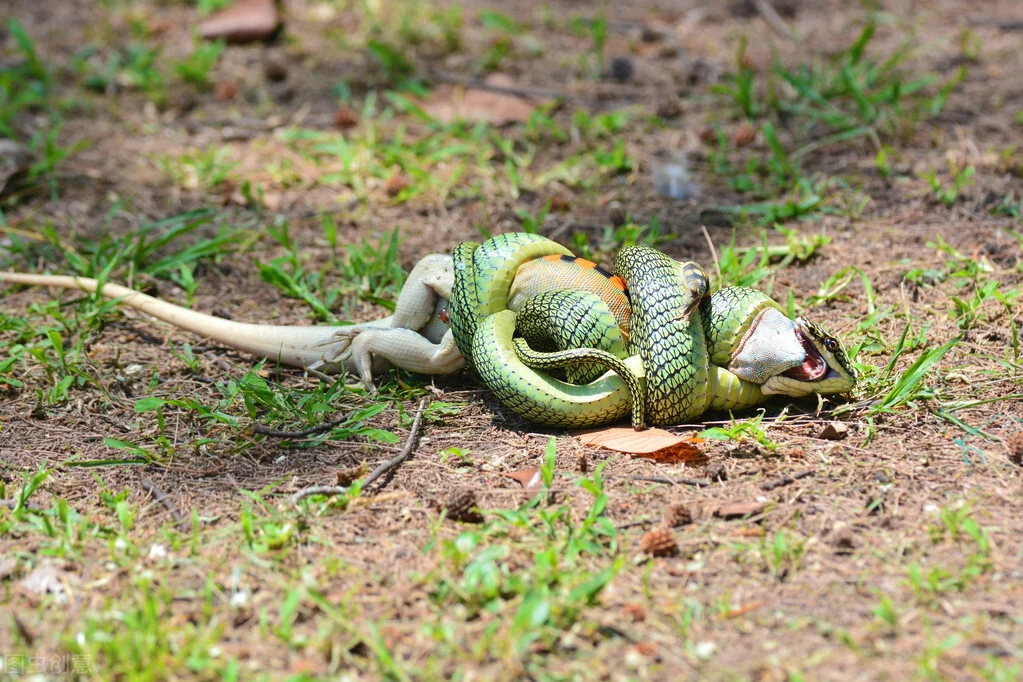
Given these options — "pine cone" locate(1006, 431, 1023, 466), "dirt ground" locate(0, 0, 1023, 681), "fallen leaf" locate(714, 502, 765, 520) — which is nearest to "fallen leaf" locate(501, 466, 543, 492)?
"dirt ground" locate(0, 0, 1023, 681)

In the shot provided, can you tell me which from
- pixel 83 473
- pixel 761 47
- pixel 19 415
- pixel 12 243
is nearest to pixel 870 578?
pixel 83 473

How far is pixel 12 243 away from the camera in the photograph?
5.00 m

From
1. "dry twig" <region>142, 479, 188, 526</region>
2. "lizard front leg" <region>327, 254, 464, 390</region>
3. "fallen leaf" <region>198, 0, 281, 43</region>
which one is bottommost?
"dry twig" <region>142, 479, 188, 526</region>

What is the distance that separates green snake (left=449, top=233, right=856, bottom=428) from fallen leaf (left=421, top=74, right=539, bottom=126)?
272cm

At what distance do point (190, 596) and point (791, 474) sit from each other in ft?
6.42

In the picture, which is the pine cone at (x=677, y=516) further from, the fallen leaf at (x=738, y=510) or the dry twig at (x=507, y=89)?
the dry twig at (x=507, y=89)

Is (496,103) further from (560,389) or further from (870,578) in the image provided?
(870,578)

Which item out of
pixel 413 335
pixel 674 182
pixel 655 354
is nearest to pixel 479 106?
pixel 674 182

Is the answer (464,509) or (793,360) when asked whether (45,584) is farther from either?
(793,360)

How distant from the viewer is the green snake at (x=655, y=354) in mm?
3434

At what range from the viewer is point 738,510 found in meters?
3.04

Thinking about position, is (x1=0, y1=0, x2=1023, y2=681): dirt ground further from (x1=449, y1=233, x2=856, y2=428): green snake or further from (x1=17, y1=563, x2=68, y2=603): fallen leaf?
(x1=449, y1=233, x2=856, y2=428): green snake

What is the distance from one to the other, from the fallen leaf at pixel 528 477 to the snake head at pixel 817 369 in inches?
37.8

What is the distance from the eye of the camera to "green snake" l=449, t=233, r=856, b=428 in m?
3.43
